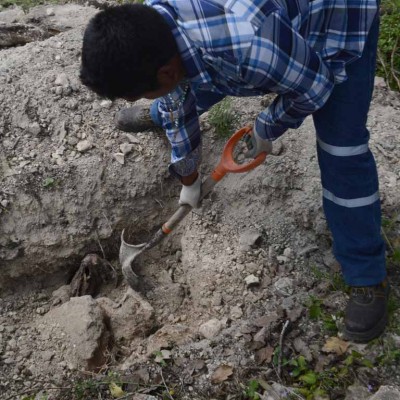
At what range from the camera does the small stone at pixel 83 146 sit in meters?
2.90

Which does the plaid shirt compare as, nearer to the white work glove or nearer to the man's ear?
the man's ear

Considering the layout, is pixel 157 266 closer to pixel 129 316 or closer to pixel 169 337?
pixel 129 316

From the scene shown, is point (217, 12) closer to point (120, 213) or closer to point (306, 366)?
point (306, 366)

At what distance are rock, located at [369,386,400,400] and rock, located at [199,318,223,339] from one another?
704 mm

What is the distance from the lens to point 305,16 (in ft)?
5.49

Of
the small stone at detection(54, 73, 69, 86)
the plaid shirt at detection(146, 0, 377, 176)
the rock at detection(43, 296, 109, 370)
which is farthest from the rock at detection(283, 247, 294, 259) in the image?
the small stone at detection(54, 73, 69, 86)

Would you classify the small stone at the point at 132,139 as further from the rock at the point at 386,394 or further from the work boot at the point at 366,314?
the rock at the point at 386,394

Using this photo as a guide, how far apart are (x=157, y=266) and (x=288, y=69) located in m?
1.65

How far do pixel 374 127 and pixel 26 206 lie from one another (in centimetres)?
192

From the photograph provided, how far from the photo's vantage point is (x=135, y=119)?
2.86 m

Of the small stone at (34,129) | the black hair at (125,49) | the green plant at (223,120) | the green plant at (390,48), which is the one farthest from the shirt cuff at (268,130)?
the green plant at (390,48)

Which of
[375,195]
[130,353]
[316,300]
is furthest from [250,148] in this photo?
[130,353]

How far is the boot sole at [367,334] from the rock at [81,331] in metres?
1.10

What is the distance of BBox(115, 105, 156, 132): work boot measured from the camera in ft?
9.34
